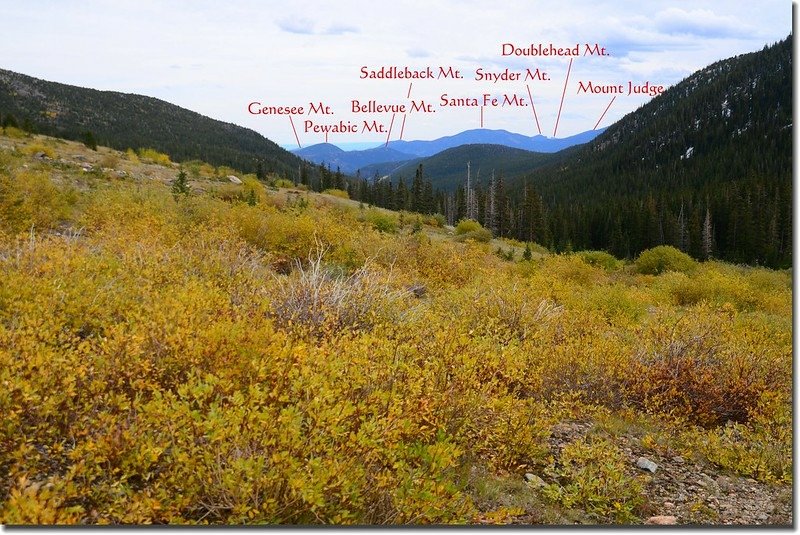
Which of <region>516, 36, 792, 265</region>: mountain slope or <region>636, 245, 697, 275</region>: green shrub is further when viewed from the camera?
<region>516, 36, 792, 265</region>: mountain slope

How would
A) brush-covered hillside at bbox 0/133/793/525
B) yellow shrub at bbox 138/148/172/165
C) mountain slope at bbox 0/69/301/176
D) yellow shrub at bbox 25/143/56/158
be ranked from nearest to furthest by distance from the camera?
brush-covered hillside at bbox 0/133/793/525 → yellow shrub at bbox 25/143/56/158 → yellow shrub at bbox 138/148/172/165 → mountain slope at bbox 0/69/301/176

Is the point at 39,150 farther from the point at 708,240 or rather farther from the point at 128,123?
the point at 708,240

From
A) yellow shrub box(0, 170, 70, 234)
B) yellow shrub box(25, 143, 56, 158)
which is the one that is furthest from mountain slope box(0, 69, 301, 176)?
yellow shrub box(0, 170, 70, 234)

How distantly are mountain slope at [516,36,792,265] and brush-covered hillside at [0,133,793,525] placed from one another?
39.9m

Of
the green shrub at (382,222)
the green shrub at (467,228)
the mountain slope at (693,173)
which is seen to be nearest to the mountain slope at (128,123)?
the green shrub at (467,228)

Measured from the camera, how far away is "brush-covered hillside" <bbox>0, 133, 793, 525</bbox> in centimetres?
358

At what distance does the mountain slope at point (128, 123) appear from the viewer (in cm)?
5853

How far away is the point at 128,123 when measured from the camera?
7050 cm

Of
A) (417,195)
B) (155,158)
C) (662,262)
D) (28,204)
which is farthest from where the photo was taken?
(417,195)

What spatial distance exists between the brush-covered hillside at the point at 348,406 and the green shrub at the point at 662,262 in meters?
25.0

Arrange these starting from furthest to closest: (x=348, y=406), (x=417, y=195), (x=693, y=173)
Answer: (x=693, y=173), (x=417, y=195), (x=348, y=406)

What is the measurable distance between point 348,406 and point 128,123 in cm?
7817

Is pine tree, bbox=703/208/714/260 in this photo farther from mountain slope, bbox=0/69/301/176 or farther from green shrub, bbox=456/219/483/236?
mountain slope, bbox=0/69/301/176

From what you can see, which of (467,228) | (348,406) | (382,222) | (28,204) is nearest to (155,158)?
(382,222)
